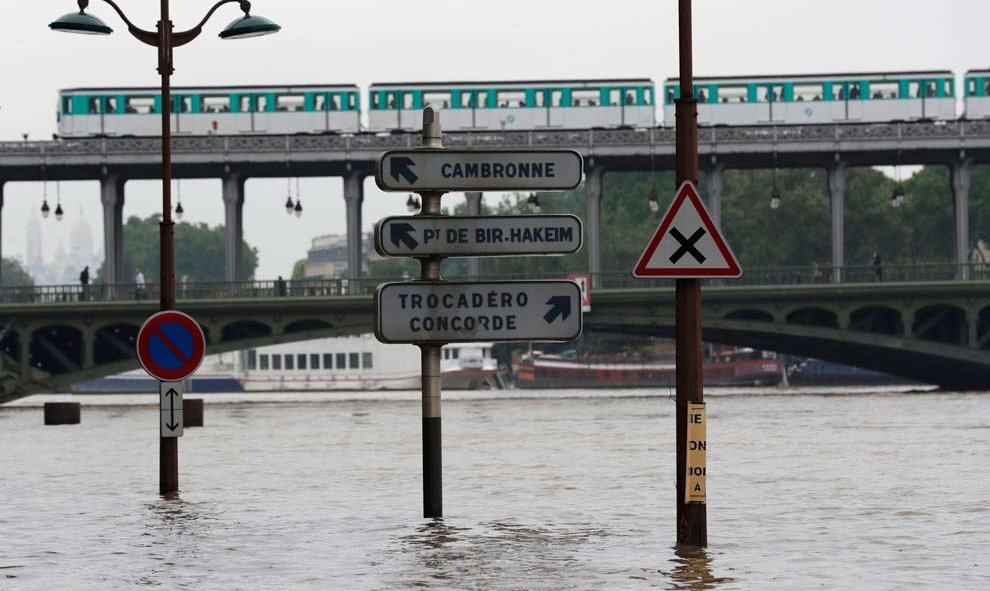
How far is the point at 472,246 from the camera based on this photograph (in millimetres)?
19469

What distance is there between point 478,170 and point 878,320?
62.8 m

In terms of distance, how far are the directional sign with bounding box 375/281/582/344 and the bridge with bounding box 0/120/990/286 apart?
5440 cm

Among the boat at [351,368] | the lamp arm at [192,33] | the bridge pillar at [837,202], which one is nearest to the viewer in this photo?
the lamp arm at [192,33]

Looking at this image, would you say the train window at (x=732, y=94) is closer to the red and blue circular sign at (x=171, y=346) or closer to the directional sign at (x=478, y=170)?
the red and blue circular sign at (x=171, y=346)

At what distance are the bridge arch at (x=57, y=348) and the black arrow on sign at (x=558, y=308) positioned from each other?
182 feet

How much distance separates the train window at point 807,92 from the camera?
81500 millimetres

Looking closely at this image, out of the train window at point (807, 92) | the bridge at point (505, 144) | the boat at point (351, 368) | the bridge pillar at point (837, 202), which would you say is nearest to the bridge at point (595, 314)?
the bridge at point (505, 144)

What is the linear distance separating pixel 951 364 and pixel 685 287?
6201 centimetres

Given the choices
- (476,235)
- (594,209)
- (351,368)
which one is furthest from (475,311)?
(351,368)

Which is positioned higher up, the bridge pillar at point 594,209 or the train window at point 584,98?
the train window at point 584,98

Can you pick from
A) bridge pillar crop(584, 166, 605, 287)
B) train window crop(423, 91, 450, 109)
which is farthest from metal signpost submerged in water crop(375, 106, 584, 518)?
train window crop(423, 91, 450, 109)

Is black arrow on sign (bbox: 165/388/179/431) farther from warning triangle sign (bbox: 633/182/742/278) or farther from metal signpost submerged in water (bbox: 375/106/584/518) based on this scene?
warning triangle sign (bbox: 633/182/742/278)

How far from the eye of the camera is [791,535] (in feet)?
63.9

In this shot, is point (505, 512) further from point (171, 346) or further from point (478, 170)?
point (478, 170)
